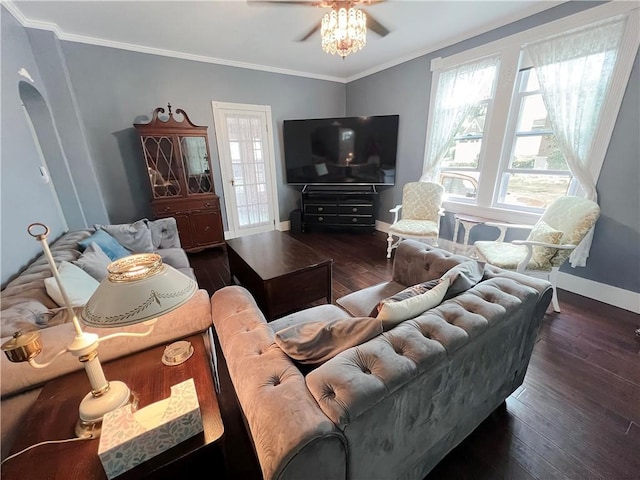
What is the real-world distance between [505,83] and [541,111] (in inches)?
18.7

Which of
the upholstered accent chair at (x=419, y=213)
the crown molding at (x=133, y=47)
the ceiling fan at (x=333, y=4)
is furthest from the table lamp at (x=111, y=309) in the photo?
the crown molding at (x=133, y=47)

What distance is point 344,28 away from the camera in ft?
6.64

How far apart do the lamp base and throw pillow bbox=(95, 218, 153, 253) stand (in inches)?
78.1

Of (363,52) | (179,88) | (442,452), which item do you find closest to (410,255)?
(442,452)

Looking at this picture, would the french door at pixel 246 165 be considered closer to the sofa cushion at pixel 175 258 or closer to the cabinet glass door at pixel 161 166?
the cabinet glass door at pixel 161 166

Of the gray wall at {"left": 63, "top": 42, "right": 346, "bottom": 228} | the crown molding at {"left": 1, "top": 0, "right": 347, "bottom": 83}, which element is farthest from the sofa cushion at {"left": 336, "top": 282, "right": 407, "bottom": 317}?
the crown molding at {"left": 1, "top": 0, "right": 347, "bottom": 83}

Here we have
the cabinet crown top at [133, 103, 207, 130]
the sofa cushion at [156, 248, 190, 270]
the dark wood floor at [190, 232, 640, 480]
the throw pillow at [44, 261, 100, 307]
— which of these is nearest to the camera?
the dark wood floor at [190, 232, 640, 480]

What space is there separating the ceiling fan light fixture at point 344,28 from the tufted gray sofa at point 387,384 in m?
2.02

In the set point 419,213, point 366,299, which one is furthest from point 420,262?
point 419,213

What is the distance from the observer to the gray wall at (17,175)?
1.69 m

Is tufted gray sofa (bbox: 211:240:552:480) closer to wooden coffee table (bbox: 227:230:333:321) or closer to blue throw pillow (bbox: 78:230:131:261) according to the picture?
wooden coffee table (bbox: 227:230:333:321)

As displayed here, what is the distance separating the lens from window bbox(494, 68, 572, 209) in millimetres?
2664

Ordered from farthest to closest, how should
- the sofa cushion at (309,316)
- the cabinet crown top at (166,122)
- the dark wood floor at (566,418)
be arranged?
the cabinet crown top at (166,122) → the sofa cushion at (309,316) → the dark wood floor at (566,418)

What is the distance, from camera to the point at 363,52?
353 centimetres
